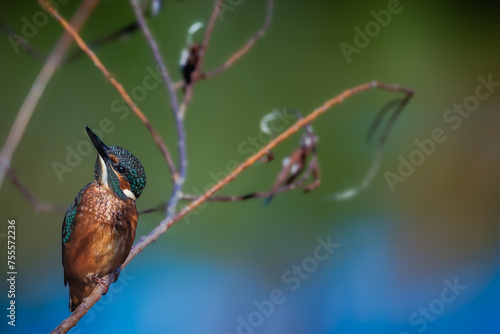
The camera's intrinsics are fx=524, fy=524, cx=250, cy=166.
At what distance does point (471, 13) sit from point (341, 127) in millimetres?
307

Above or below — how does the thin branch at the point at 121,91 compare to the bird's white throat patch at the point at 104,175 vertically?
above

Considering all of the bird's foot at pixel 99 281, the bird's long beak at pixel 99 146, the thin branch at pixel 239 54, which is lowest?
the bird's foot at pixel 99 281

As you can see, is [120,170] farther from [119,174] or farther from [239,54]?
[239,54]

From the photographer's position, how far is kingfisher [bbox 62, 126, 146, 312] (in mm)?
327

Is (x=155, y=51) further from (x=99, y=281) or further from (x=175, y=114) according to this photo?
(x=99, y=281)

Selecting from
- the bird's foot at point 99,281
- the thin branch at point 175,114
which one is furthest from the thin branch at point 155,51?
the bird's foot at point 99,281

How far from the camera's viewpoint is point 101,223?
0.33m

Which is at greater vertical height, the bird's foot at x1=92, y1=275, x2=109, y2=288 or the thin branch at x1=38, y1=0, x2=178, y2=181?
the thin branch at x1=38, y1=0, x2=178, y2=181

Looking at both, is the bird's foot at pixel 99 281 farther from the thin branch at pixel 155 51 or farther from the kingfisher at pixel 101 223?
the thin branch at pixel 155 51

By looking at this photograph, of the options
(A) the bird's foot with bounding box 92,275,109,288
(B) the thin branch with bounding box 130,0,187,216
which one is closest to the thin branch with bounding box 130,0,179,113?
(B) the thin branch with bounding box 130,0,187,216

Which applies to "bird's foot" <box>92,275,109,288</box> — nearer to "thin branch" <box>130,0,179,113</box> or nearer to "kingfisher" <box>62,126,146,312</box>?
"kingfisher" <box>62,126,146,312</box>

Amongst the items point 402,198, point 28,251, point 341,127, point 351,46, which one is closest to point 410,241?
point 402,198

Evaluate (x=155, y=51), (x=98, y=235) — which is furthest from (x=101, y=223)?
(x=155, y=51)

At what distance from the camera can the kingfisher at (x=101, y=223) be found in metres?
0.33
